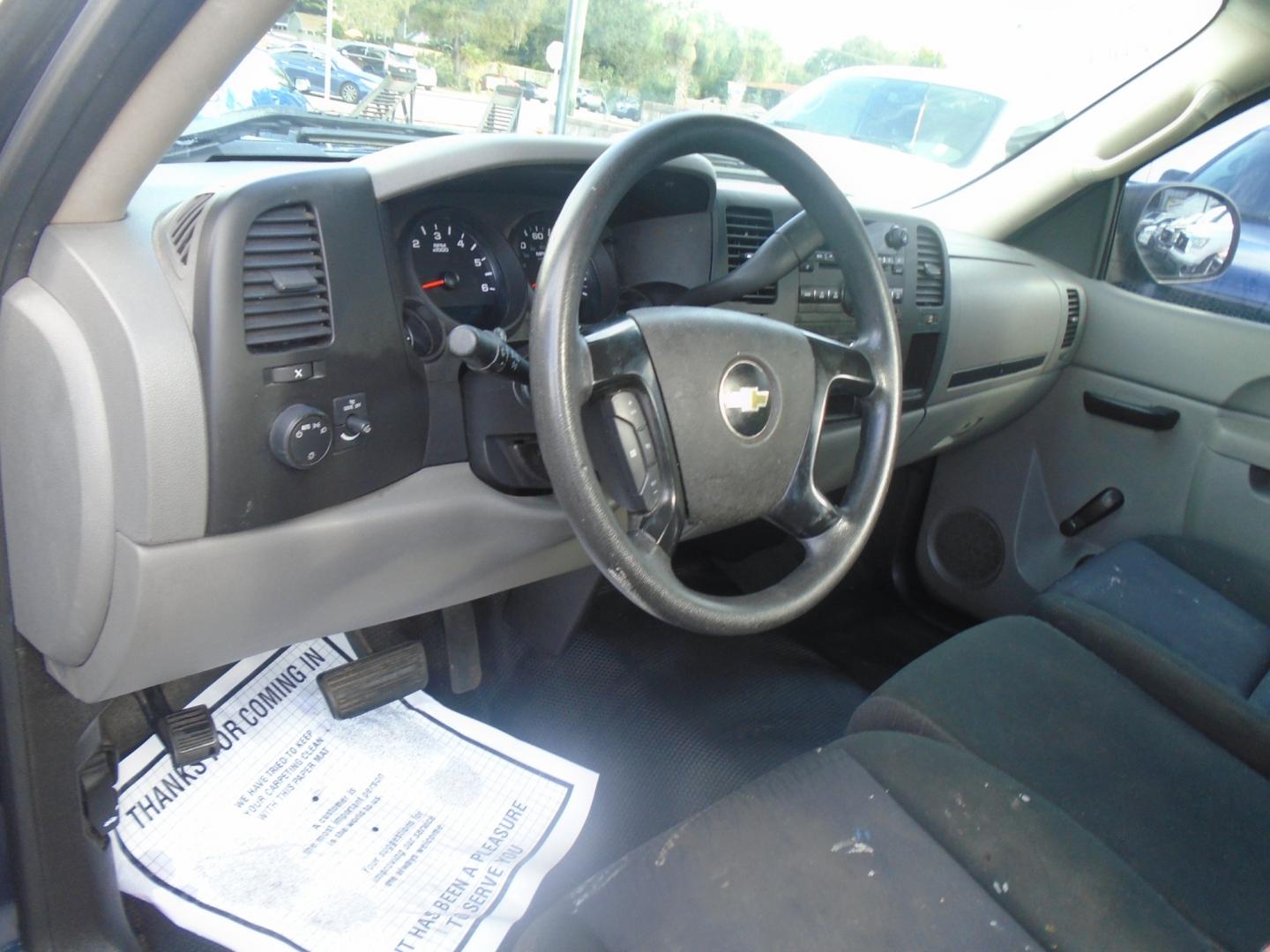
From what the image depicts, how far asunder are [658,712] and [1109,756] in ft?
2.35

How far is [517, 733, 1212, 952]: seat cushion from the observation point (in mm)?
914

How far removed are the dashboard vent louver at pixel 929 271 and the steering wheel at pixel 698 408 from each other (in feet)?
2.23

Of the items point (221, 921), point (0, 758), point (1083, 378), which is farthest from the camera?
point (1083, 378)

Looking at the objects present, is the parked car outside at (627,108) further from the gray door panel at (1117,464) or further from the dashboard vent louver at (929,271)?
the gray door panel at (1117,464)

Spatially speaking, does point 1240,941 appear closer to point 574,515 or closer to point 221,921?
point 574,515

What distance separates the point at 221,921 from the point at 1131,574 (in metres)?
1.45

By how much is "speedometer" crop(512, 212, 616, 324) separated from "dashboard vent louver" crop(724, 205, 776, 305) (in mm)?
202

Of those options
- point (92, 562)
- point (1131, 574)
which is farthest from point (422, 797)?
point (1131, 574)

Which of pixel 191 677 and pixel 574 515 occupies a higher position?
pixel 574 515

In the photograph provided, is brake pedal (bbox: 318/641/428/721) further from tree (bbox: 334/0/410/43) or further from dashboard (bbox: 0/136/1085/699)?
tree (bbox: 334/0/410/43)

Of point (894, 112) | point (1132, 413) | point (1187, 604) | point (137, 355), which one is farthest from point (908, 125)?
point (137, 355)

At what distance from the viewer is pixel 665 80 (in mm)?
1434

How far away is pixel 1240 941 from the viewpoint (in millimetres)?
958

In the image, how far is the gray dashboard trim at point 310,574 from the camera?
96 centimetres
